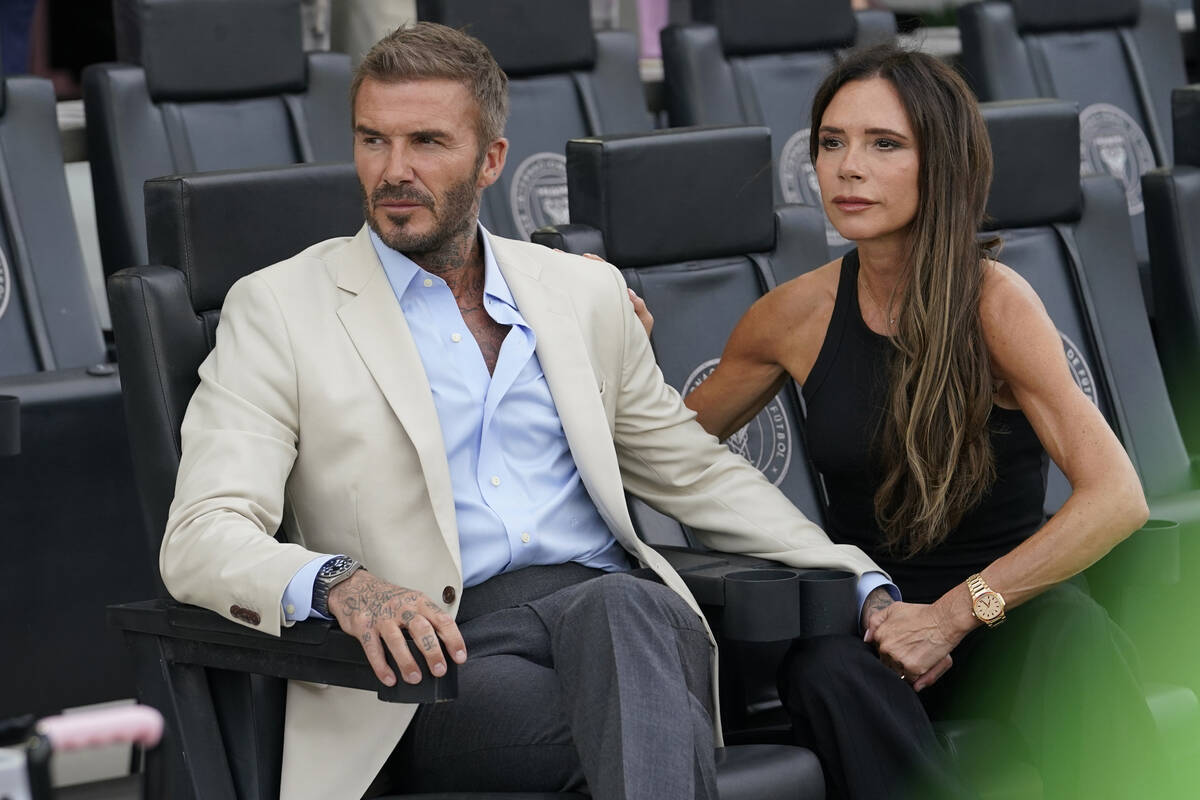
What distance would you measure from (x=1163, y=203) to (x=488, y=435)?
1.32 meters

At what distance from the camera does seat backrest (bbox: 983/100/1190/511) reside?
2.40 metres

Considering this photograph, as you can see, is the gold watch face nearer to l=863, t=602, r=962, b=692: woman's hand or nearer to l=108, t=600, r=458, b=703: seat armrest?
l=863, t=602, r=962, b=692: woman's hand

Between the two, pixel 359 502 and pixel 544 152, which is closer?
pixel 359 502

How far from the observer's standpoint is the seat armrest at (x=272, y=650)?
1.31 metres

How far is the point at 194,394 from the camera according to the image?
5.25 feet

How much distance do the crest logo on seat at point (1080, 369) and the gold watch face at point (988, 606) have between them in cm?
77

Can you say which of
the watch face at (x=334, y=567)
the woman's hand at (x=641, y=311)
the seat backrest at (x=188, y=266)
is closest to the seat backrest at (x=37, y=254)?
the seat backrest at (x=188, y=266)

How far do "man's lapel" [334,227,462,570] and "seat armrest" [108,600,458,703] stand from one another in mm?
227

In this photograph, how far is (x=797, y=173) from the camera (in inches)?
131

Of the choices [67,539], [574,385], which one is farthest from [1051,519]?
[67,539]

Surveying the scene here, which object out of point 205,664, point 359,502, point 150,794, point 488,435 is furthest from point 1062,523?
point 150,794

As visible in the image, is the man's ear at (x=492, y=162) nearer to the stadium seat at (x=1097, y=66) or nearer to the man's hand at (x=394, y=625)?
the man's hand at (x=394, y=625)

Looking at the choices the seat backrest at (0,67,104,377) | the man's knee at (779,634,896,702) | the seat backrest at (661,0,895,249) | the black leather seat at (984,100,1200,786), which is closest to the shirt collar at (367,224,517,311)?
the man's knee at (779,634,896,702)

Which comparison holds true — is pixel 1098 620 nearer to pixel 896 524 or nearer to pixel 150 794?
pixel 896 524
